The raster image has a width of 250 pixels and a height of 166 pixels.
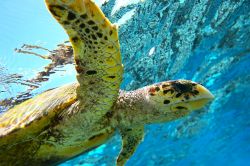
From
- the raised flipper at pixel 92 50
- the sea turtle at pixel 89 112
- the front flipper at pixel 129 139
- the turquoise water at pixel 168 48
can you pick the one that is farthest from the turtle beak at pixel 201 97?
the turquoise water at pixel 168 48

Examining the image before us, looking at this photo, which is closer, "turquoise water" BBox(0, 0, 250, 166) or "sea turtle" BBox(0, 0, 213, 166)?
"sea turtle" BBox(0, 0, 213, 166)

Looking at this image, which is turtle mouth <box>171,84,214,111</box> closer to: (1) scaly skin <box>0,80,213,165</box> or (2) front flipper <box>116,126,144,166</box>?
(1) scaly skin <box>0,80,213,165</box>

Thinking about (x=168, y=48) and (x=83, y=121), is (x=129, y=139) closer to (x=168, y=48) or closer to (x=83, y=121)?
(x=83, y=121)

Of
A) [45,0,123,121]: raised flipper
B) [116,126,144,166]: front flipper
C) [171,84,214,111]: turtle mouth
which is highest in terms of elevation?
[45,0,123,121]: raised flipper

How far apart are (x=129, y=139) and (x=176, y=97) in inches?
53.0

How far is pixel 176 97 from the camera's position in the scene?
Result: 11.6 ft

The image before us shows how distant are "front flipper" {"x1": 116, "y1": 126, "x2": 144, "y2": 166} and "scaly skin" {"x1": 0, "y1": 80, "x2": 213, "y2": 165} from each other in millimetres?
208

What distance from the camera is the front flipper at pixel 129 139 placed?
439 cm

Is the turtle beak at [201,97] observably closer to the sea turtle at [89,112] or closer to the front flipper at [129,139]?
the sea turtle at [89,112]

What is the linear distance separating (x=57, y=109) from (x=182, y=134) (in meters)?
15.8

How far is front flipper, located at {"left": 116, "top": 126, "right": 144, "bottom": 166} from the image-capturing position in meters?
4.39

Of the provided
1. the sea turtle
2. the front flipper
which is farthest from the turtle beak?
the front flipper

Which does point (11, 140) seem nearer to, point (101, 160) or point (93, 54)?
point (93, 54)

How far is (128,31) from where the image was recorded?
9.38m
